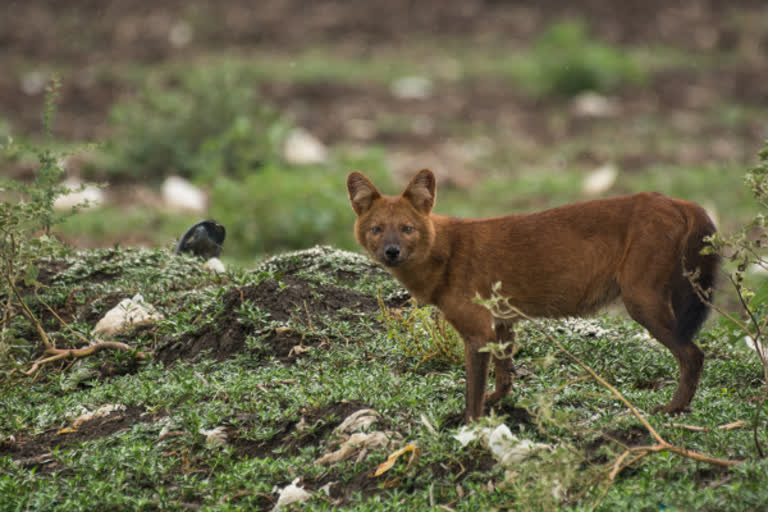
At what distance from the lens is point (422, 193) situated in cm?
502

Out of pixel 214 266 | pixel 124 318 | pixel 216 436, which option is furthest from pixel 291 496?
pixel 214 266

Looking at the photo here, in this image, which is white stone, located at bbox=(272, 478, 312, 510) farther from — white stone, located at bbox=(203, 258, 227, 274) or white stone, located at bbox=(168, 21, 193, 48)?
white stone, located at bbox=(168, 21, 193, 48)

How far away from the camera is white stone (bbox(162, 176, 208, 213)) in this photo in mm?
10852

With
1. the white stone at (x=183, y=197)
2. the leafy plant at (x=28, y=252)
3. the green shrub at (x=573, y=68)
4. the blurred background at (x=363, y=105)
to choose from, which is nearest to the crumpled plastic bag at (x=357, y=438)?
the leafy plant at (x=28, y=252)

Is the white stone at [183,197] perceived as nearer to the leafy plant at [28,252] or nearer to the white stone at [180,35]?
the leafy plant at [28,252]

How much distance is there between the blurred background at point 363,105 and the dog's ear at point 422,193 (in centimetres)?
392

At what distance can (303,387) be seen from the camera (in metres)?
5.00

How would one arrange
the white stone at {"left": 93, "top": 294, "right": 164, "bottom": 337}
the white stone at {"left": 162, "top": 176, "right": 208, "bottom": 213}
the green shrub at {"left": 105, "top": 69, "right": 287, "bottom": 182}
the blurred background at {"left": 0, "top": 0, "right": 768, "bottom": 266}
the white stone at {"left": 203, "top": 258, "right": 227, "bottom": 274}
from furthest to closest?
the green shrub at {"left": 105, "top": 69, "right": 287, "bottom": 182}
the white stone at {"left": 162, "top": 176, "right": 208, "bottom": 213}
the blurred background at {"left": 0, "top": 0, "right": 768, "bottom": 266}
the white stone at {"left": 203, "top": 258, "right": 227, "bottom": 274}
the white stone at {"left": 93, "top": 294, "right": 164, "bottom": 337}

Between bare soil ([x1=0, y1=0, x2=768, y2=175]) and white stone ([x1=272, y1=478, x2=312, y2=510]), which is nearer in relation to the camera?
white stone ([x1=272, y1=478, x2=312, y2=510])

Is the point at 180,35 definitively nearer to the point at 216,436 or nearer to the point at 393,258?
the point at 393,258

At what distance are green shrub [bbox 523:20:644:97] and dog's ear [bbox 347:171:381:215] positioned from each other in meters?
10.4

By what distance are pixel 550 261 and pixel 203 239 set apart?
3.28m

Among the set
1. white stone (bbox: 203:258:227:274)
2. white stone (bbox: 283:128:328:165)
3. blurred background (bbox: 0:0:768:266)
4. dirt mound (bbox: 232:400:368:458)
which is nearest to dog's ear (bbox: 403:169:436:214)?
dirt mound (bbox: 232:400:368:458)

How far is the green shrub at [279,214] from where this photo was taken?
9.34m
